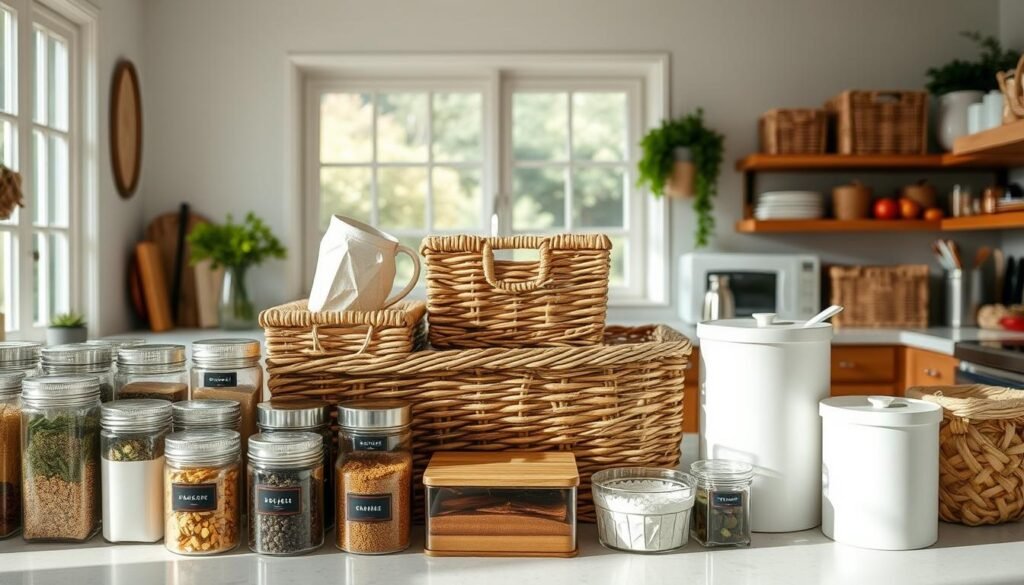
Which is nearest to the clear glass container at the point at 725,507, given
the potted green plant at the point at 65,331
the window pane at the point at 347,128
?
the potted green plant at the point at 65,331

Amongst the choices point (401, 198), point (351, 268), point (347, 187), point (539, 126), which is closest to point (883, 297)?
point (539, 126)

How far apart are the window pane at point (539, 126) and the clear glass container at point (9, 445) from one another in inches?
130

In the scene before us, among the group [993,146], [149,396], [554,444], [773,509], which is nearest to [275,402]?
[149,396]

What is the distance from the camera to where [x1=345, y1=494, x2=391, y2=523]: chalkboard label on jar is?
115 cm

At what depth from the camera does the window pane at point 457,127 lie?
436 cm

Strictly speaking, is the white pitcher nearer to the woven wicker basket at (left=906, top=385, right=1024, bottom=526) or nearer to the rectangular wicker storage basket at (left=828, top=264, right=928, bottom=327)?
the woven wicker basket at (left=906, top=385, right=1024, bottom=526)

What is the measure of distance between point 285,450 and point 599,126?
3.45 m

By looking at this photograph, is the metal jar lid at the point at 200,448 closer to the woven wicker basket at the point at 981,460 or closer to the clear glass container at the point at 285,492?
the clear glass container at the point at 285,492

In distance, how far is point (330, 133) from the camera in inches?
172

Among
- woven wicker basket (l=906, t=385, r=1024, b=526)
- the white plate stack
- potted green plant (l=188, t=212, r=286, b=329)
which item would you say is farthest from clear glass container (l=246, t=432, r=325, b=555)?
the white plate stack

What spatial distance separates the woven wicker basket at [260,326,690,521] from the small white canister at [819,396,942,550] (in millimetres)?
243

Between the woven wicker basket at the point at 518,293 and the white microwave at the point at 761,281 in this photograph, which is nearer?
the woven wicker basket at the point at 518,293

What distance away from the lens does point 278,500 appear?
1144 mm

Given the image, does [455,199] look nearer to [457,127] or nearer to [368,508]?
[457,127]
